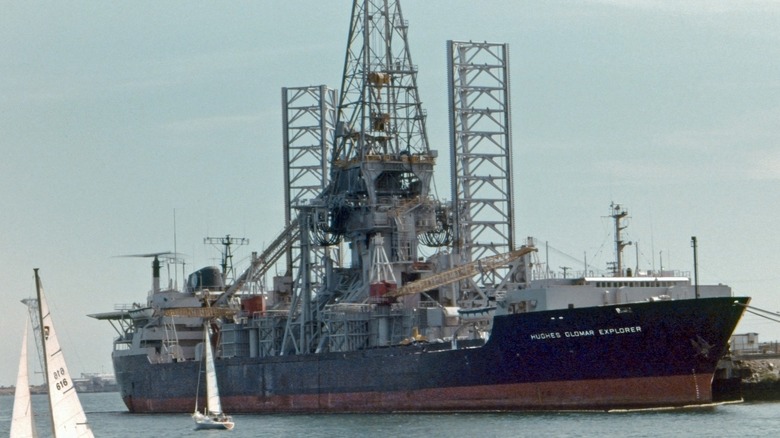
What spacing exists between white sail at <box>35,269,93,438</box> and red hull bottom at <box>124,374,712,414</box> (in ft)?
82.2

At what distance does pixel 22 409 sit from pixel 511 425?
21.4 meters

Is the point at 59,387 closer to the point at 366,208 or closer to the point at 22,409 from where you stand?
the point at 22,409

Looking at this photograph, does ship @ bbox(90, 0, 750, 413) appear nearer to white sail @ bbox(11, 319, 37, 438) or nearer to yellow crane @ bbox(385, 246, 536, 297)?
yellow crane @ bbox(385, 246, 536, 297)

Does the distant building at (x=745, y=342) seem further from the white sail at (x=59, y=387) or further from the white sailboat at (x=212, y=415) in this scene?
the white sail at (x=59, y=387)

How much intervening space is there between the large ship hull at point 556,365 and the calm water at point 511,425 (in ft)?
3.06

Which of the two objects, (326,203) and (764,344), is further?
(764,344)

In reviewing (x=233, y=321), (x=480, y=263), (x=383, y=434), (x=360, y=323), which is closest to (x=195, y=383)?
(x=233, y=321)

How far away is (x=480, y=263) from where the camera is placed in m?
68.7

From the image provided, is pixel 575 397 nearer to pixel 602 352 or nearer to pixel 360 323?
pixel 602 352

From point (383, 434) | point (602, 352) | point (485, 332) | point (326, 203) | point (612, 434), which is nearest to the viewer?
point (612, 434)

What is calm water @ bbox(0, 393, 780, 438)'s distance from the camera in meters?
49.2

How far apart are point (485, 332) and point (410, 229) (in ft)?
37.4

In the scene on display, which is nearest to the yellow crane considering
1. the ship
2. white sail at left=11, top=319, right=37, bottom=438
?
the ship

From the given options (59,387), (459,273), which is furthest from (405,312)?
(59,387)
